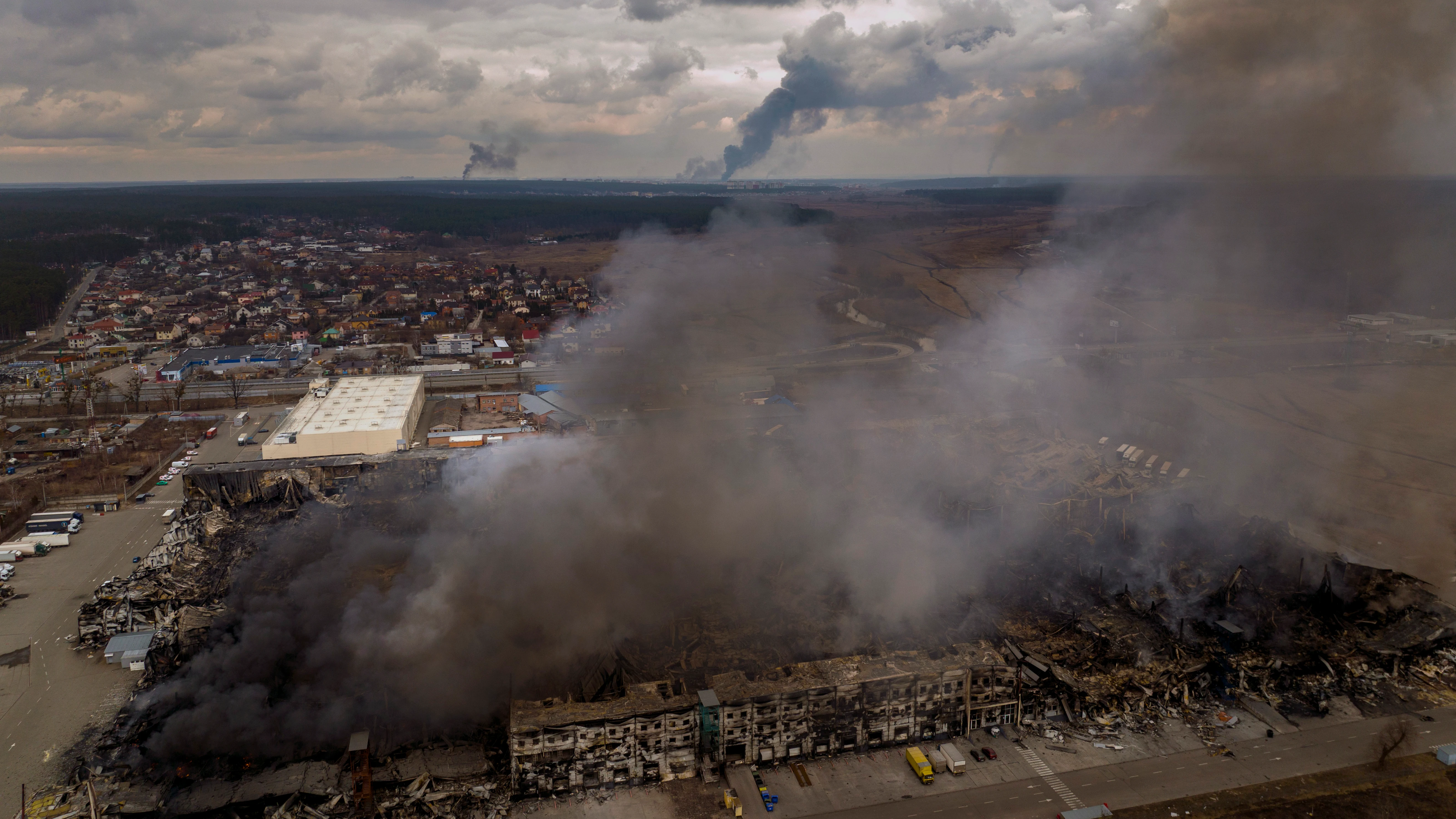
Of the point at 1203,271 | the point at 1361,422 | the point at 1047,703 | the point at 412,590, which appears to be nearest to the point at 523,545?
the point at 412,590

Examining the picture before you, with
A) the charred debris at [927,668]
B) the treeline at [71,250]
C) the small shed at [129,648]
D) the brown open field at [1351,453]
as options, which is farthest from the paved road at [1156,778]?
the treeline at [71,250]

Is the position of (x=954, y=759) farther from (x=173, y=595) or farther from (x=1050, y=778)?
(x=173, y=595)

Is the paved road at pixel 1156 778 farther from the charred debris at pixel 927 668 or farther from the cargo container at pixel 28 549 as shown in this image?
the cargo container at pixel 28 549

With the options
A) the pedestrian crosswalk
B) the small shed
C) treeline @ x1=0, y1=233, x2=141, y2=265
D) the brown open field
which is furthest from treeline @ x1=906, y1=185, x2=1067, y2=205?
treeline @ x1=0, y1=233, x2=141, y2=265

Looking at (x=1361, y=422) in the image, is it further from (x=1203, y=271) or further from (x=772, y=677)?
(x=772, y=677)

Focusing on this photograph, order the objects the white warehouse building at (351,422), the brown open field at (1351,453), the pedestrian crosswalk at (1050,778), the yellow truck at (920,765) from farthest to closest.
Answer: the white warehouse building at (351,422)
the brown open field at (1351,453)
the yellow truck at (920,765)
the pedestrian crosswalk at (1050,778)

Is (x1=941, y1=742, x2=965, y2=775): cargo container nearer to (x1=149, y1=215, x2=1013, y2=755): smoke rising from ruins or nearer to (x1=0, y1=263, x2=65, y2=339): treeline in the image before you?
(x1=149, y1=215, x2=1013, y2=755): smoke rising from ruins
